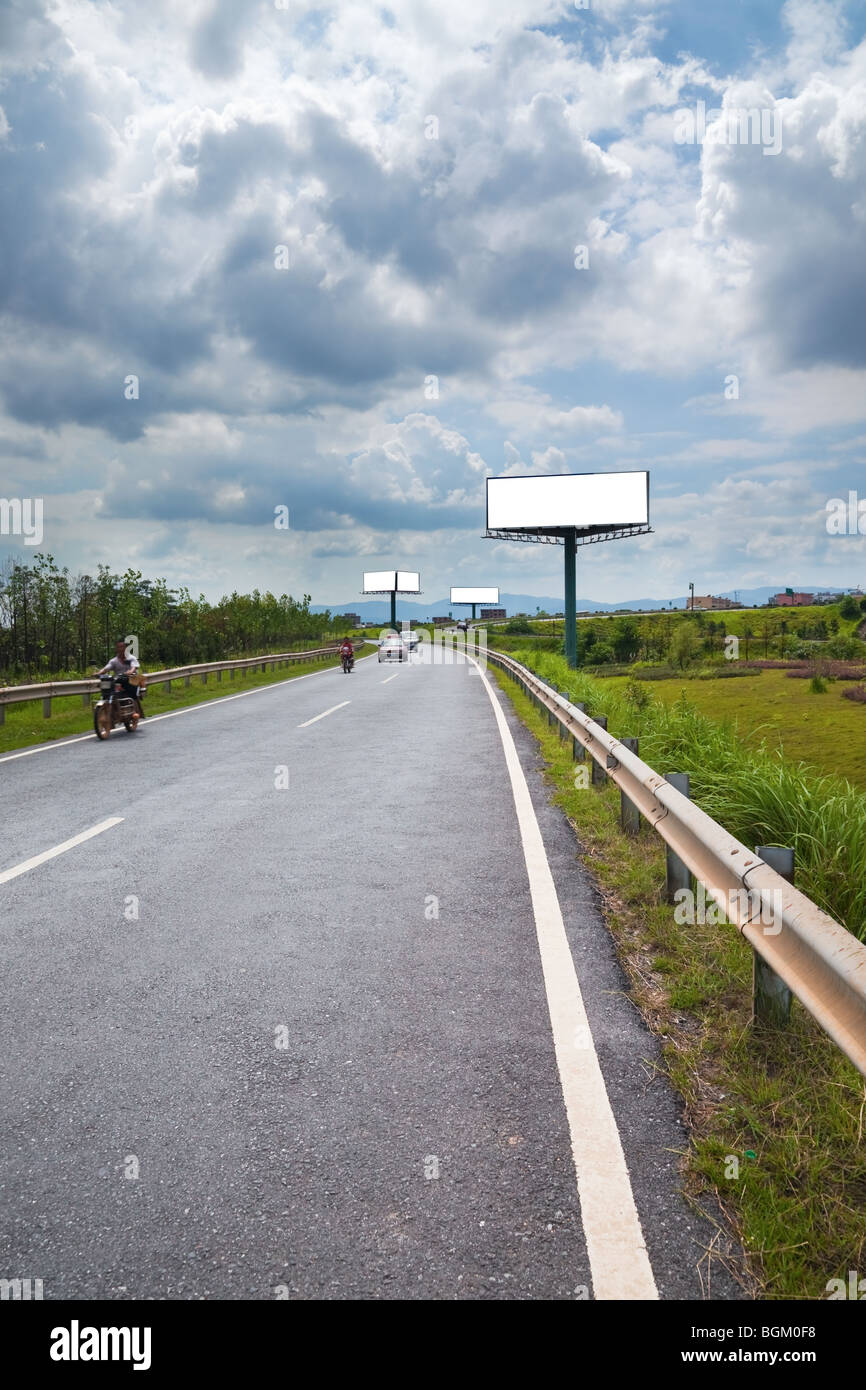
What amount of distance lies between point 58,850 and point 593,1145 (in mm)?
5450

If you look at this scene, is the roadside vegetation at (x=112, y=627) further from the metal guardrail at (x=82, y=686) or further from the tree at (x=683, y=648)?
the tree at (x=683, y=648)

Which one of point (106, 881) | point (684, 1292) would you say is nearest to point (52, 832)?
point (106, 881)

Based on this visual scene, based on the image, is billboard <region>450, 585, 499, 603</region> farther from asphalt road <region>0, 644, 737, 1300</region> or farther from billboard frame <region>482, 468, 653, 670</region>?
asphalt road <region>0, 644, 737, 1300</region>

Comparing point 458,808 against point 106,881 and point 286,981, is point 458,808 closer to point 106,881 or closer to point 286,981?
point 106,881

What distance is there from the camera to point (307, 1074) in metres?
3.56

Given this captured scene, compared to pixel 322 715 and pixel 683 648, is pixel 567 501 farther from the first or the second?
pixel 322 715

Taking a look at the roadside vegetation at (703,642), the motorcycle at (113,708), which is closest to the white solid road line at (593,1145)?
the motorcycle at (113,708)

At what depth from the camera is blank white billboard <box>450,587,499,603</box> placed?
574 feet

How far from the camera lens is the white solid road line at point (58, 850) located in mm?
6598

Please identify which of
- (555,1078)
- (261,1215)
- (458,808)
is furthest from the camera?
(458,808)

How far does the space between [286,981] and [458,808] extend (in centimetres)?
452

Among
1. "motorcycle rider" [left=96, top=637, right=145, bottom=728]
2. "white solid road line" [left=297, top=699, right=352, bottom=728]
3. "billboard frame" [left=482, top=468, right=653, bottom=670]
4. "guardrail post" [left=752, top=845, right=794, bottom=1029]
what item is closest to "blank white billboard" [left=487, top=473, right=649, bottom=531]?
"billboard frame" [left=482, top=468, right=653, bottom=670]

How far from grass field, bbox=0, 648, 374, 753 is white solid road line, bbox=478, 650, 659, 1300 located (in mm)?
11607
